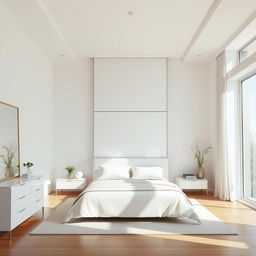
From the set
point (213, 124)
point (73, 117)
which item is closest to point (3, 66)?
point (73, 117)

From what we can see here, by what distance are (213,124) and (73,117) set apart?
3.10 m

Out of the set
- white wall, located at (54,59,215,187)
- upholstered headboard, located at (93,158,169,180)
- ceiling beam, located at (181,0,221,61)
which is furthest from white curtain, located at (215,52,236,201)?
upholstered headboard, located at (93,158,169,180)

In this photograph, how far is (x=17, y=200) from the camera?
4039mm

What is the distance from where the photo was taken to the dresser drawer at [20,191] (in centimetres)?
390

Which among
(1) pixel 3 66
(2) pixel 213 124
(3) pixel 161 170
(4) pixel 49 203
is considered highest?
(1) pixel 3 66

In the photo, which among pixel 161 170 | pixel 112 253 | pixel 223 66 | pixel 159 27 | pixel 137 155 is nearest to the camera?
pixel 112 253

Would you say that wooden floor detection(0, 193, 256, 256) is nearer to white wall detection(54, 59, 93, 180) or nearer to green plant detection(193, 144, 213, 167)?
green plant detection(193, 144, 213, 167)

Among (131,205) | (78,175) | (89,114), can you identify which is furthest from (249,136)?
(78,175)

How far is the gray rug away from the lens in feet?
13.3

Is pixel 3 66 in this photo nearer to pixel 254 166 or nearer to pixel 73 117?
pixel 73 117

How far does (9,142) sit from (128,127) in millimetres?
3129

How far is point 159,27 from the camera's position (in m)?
5.69

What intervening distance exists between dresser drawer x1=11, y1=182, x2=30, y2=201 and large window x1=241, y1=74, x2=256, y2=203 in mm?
3925

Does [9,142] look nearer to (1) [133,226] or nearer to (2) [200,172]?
(1) [133,226]
